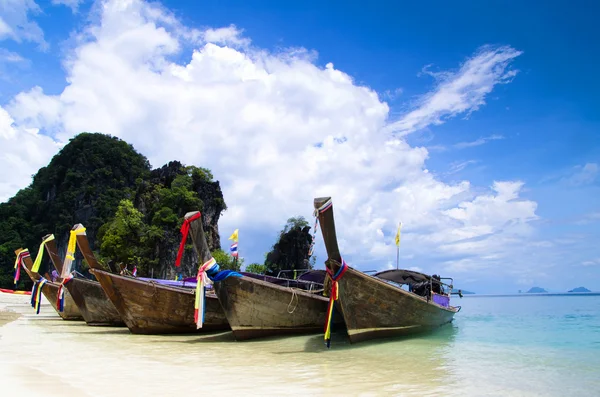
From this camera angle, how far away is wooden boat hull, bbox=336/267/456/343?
1003 centimetres

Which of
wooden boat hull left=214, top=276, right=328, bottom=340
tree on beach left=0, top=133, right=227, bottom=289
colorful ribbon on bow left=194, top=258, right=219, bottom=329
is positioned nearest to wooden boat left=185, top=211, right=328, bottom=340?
wooden boat hull left=214, top=276, right=328, bottom=340

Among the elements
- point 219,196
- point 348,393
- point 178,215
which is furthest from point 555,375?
point 219,196

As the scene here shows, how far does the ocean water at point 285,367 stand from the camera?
5.95m

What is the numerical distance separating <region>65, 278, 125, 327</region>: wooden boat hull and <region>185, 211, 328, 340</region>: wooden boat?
22.8ft

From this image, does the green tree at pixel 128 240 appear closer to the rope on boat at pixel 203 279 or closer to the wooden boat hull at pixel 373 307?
the rope on boat at pixel 203 279

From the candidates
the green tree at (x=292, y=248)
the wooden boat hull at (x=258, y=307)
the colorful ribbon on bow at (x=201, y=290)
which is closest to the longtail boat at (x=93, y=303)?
the wooden boat hull at (x=258, y=307)

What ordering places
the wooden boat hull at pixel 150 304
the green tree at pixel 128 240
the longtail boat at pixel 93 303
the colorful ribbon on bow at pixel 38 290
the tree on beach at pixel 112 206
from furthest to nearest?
the tree on beach at pixel 112 206 → the green tree at pixel 128 240 → the colorful ribbon on bow at pixel 38 290 → the longtail boat at pixel 93 303 → the wooden boat hull at pixel 150 304

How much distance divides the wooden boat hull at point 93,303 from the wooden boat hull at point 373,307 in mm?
9776

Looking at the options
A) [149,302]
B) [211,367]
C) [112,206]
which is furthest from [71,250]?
[112,206]

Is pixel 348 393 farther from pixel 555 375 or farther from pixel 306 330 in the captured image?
pixel 306 330

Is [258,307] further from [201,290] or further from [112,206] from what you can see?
[112,206]

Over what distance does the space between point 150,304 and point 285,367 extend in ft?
20.3

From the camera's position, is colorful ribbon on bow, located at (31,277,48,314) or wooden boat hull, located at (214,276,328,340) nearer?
wooden boat hull, located at (214,276,328,340)

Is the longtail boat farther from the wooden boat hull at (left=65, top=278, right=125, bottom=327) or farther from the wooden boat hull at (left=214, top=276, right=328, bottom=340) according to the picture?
the wooden boat hull at (left=214, top=276, right=328, bottom=340)
